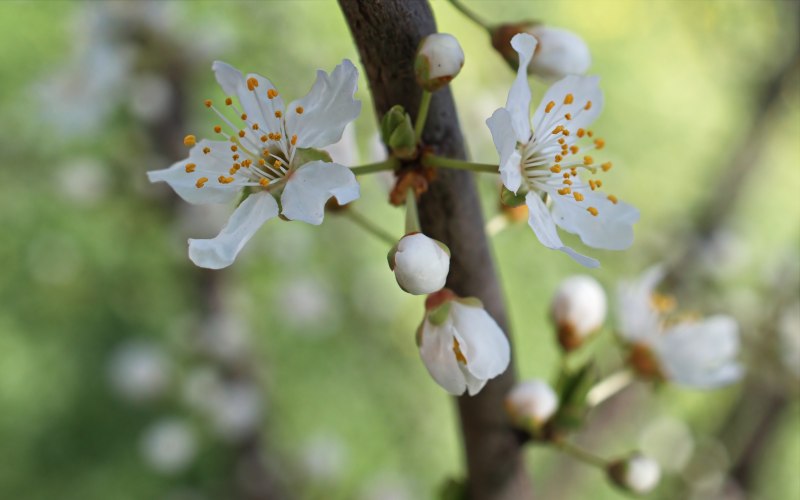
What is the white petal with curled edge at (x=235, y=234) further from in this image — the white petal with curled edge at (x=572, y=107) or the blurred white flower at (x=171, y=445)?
the blurred white flower at (x=171, y=445)

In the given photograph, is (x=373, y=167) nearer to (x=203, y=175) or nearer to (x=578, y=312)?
(x=203, y=175)

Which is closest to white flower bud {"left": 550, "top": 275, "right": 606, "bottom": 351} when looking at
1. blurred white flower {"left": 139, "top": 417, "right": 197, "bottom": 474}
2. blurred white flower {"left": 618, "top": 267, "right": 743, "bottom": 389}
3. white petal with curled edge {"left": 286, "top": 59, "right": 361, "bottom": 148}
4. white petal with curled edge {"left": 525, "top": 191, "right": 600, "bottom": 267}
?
blurred white flower {"left": 618, "top": 267, "right": 743, "bottom": 389}

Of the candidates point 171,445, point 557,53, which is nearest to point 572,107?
point 557,53

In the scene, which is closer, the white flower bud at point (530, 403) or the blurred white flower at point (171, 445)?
the white flower bud at point (530, 403)

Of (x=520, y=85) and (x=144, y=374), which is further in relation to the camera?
(x=144, y=374)

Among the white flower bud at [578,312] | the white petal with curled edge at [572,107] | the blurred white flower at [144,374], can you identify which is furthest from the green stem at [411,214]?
the blurred white flower at [144,374]

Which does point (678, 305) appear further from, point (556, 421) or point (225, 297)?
point (225, 297)

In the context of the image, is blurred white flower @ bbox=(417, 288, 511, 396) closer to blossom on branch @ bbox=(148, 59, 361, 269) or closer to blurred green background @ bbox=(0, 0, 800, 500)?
blossom on branch @ bbox=(148, 59, 361, 269)
